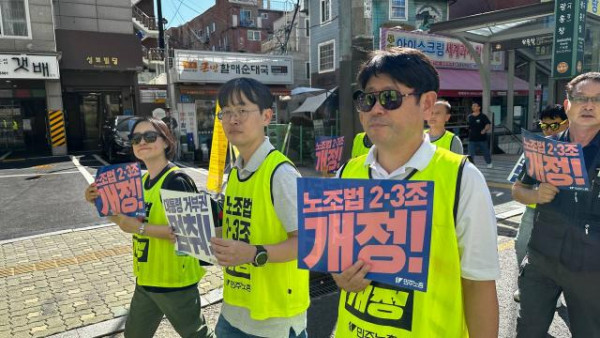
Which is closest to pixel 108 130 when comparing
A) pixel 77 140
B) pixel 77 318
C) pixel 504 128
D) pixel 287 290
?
pixel 77 140

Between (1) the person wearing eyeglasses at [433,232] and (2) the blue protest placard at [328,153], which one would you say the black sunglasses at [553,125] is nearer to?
(2) the blue protest placard at [328,153]

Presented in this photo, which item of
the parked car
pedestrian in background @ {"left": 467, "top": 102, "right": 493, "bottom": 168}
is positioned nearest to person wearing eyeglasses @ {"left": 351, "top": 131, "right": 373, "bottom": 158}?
pedestrian in background @ {"left": 467, "top": 102, "right": 493, "bottom": 168}

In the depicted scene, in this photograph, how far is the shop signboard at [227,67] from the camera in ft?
60.6

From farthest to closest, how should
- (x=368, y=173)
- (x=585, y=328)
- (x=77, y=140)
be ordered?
(x=77, y=140) < (x=585, y=328) < (x=368, y=173)

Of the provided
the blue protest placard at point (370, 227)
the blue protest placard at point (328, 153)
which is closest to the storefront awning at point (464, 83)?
Result: the blue protest placard at point (328, 153)

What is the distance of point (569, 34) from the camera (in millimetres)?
9930

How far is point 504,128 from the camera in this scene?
18.3 meters

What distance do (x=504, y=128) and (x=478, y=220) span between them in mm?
18994

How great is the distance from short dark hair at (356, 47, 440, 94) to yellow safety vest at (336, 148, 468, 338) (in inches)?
11.0

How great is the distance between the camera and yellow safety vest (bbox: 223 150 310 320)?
2084mm

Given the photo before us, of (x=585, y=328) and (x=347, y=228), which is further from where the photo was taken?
(x=585, y=328)

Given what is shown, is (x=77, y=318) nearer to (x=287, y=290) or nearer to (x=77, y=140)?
(x=287, y=290)

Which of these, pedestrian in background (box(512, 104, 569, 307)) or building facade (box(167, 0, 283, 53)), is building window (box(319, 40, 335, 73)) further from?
building facade (box(167, 0, 283, 53))

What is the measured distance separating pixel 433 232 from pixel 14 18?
2063cm
